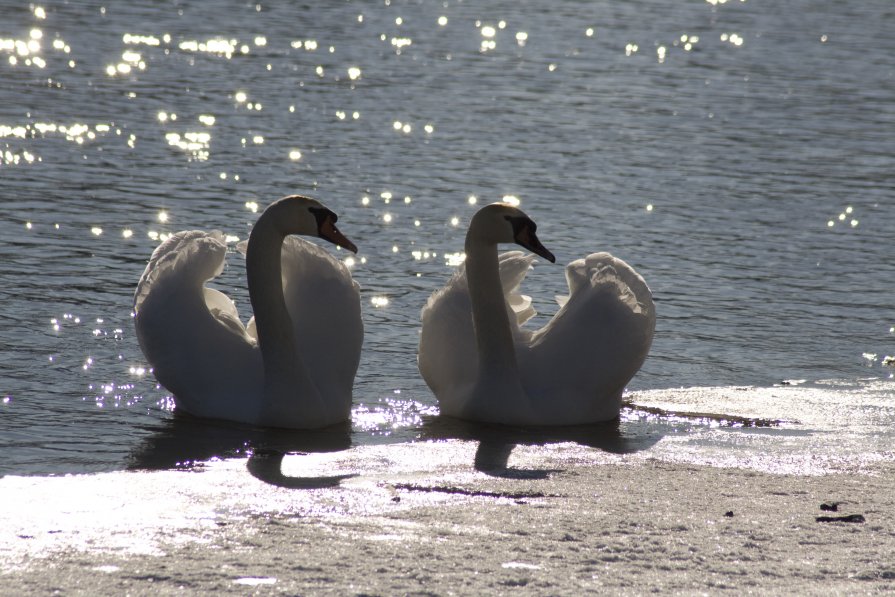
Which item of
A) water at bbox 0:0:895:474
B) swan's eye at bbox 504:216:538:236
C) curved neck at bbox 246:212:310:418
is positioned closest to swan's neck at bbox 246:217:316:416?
curved neck at bbox 246:212:310:418

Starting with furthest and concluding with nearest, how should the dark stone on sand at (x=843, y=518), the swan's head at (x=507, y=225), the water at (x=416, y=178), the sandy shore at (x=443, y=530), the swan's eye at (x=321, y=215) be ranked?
1. the water at (x=416, y=178)
2. the swan's head at (x=507, y=225)
3. the swan's eye at (x=321, y=215)
4. the dark stone on sand at (x=843, y=518)
5. the sandy shore at (x=443, y=530)

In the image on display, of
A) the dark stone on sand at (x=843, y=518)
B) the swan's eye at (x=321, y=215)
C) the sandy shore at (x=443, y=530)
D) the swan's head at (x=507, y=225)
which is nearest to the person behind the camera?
the sandy shore at (x=443, y=530)

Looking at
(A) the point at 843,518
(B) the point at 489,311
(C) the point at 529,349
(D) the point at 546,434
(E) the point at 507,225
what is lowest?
(D) the point at 546,434

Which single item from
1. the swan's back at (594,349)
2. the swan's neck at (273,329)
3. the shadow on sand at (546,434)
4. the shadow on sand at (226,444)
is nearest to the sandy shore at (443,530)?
the shadow on sand at (226,444)

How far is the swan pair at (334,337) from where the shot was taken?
785 cm

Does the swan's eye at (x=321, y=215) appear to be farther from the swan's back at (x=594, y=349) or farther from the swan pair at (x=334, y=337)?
the swan's back at (x=594, y=349)

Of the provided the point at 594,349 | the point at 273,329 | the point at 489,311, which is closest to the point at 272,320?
the point at 273,329

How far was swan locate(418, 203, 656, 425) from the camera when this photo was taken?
8023 mm

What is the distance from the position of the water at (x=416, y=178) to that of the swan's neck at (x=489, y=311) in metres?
0.55

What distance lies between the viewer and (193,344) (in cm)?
787

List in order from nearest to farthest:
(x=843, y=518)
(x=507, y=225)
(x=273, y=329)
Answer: (x=843, y=518) < (x=273, y=329) < (x=507, y=225)

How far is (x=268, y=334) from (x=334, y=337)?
0.42 m

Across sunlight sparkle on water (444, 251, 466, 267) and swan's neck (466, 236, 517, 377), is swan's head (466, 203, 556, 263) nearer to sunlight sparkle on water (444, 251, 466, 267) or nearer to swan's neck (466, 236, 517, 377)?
swan's neck (466, 236, 517, 377)

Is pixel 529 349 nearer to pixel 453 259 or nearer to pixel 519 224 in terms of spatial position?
pixel 519 224
